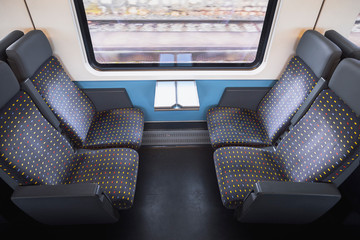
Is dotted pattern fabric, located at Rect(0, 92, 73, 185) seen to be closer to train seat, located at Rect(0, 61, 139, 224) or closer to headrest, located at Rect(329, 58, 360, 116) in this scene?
train seat, located at Rect(0, 61, 139, 224)

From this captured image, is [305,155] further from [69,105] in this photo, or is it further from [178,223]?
[69,105]

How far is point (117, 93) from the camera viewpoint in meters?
2.36

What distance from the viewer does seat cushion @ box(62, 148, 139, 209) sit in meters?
1.70

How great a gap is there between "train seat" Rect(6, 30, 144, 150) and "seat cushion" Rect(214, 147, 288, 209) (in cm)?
83

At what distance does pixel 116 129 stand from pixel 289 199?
1602mm

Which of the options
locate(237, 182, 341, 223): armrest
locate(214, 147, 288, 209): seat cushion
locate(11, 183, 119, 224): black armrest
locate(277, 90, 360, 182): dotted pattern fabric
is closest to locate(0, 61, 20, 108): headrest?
locate(11, 183, 119, 224): black armrest

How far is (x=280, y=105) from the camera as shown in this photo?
212 cm

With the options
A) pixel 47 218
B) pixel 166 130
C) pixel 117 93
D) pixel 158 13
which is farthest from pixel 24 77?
pixel 166 130

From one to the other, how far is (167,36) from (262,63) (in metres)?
1.01

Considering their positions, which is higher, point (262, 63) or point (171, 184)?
point (262, 63)

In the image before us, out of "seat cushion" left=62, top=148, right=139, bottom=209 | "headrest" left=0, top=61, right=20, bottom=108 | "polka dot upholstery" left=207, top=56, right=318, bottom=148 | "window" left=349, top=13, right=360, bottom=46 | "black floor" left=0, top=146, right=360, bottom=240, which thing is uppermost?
"window" left=349, top=13, right=360, bottom=46

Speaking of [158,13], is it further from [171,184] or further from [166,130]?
[171,184]

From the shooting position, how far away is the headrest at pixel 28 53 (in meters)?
1.59

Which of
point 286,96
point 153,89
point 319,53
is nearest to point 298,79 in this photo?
point 286,96
